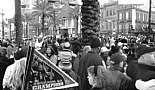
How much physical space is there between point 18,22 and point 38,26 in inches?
1935

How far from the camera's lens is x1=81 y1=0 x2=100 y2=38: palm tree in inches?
472

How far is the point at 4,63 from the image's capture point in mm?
6164

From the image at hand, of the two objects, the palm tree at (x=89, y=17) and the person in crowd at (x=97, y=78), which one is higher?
the palm tree at (x=89, y=17)

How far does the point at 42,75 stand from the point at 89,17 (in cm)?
923

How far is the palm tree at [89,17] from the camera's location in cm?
1200

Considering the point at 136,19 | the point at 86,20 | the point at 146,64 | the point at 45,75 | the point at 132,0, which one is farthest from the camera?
the point at 136,19

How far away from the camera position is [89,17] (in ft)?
39.5

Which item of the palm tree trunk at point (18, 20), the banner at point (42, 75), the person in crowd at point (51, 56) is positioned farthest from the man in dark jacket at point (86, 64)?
the palm tree trunk at point (18, 20)

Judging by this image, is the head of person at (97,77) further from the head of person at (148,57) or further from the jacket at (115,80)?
the head of person at (148,57)

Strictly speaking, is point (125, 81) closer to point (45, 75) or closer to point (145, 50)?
point (145, 50)

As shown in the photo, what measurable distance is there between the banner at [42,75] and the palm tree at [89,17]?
8.99 meters

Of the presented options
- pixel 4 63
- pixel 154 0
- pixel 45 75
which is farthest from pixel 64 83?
pixel 154 0

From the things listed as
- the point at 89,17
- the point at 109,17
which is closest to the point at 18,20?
the point at 89,17

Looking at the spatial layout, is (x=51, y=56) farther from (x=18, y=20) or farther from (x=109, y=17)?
(x=109, y=17)
